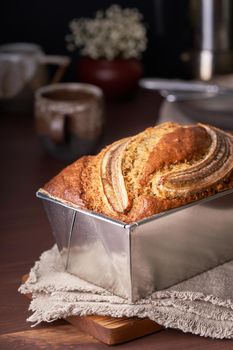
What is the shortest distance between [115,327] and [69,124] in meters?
0.62

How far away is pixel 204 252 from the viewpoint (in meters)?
1.01

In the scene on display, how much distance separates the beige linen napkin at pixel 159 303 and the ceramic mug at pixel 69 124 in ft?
1.70

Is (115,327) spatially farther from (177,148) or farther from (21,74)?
(21,74)

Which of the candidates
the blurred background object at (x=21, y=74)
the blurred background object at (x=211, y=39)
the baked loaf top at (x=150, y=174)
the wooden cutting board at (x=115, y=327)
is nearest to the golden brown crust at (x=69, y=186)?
the baked loaf top at (x=150, y=174)

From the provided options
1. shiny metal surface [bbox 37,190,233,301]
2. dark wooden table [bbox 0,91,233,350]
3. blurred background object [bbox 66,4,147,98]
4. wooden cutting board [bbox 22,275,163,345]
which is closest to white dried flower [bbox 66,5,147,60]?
blurred background object [bbox 66,4,147,98]

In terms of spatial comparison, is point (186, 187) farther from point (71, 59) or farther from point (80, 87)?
point (71, 59)

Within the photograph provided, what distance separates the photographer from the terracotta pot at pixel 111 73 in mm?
1799

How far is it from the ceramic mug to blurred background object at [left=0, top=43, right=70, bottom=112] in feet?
0.65

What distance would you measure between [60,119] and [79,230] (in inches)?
20.9

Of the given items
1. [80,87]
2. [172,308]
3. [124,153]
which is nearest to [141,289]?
[172,308]

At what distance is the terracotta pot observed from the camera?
180cm

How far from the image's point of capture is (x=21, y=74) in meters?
1.74

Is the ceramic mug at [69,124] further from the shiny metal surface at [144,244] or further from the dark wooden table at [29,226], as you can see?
the shiny metal surface at [144,244]

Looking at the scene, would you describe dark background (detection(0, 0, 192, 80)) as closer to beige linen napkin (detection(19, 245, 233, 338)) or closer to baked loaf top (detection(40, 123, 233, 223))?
baked loaf top (detection(40, 123, 233, 223))
